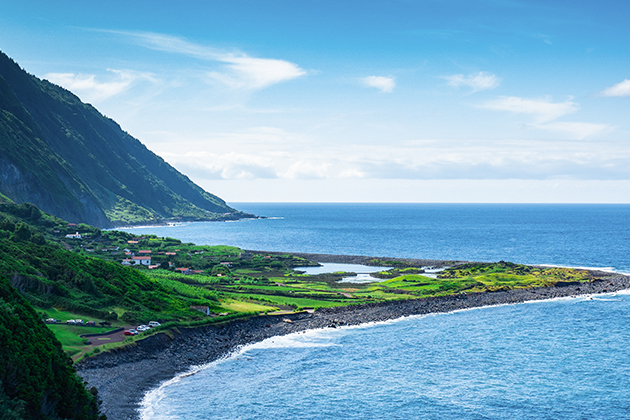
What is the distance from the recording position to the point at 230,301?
92.8 m

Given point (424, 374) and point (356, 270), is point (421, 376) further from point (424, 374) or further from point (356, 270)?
point (356, 270)

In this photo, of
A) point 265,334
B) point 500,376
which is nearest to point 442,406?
point 500,376

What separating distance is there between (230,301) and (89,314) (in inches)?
1101

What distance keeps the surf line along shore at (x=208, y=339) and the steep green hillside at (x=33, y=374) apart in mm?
7626

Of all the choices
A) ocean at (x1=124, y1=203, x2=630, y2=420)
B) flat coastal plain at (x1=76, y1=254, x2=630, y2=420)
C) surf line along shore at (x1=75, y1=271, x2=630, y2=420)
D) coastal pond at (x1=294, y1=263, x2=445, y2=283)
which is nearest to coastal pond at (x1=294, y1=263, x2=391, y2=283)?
coastal pond at (x1=294, y1=263, x2=445, y2=283)

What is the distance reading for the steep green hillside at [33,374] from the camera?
33.1 metres

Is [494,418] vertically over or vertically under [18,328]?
under

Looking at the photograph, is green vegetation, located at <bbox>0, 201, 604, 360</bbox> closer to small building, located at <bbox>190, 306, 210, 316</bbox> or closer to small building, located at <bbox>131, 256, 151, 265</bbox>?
small building, located at <bbox>190, 306, 210, 316</bbox>

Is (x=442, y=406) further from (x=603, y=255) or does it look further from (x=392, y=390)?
(x=603, y=255)

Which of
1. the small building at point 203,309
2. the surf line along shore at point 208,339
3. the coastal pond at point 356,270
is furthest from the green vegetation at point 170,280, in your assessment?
the coastal pond at point 356,270

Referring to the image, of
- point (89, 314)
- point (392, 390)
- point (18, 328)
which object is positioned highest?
point (18, 328)

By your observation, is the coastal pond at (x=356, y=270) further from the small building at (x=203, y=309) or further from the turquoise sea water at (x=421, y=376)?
the small building at (x=203, y=309)

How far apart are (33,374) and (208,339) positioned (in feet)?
118

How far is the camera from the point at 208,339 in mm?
69875
